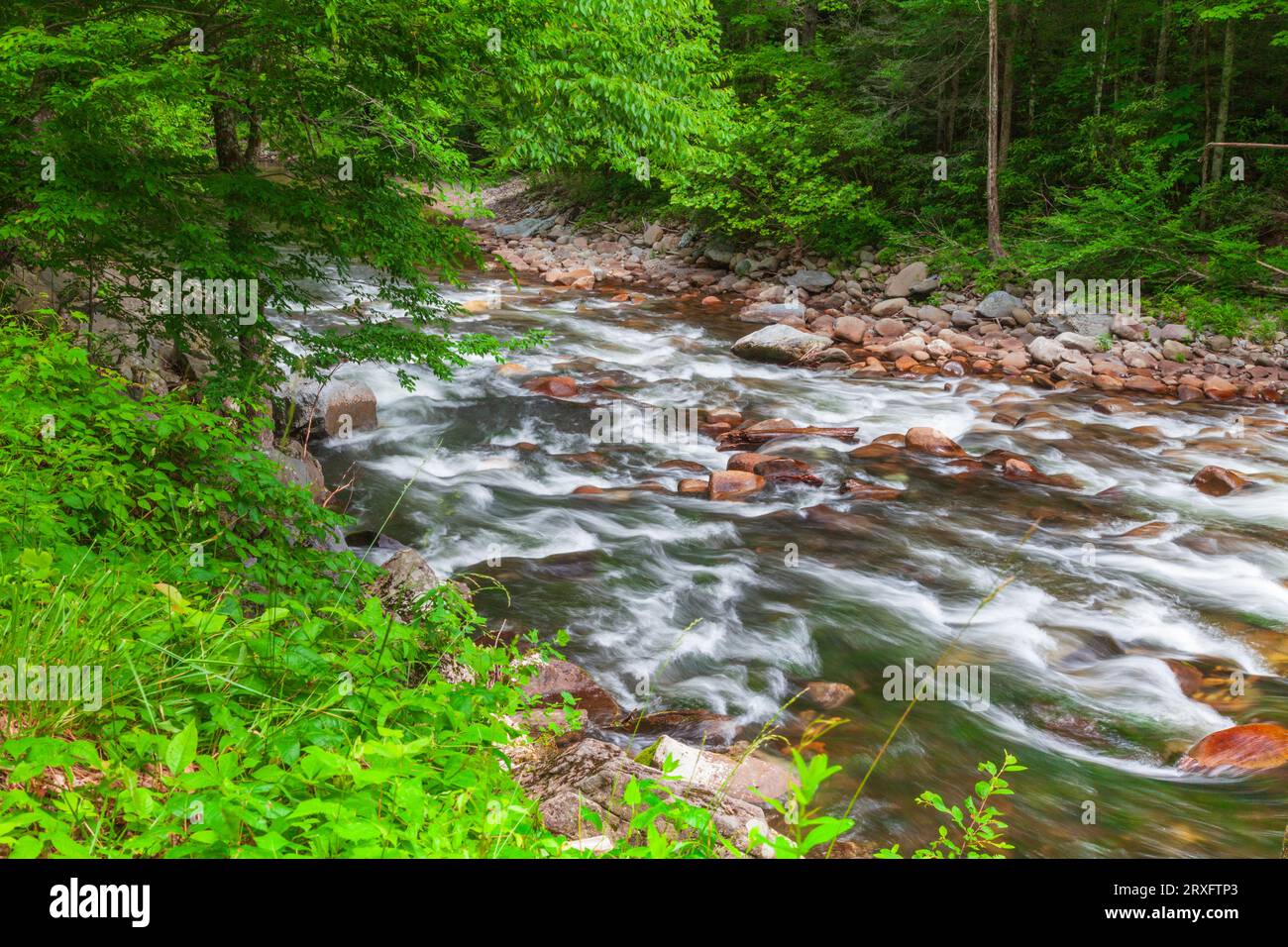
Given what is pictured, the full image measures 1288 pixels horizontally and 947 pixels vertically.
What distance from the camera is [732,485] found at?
9.48 m

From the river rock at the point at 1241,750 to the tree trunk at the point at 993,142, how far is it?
1452cm

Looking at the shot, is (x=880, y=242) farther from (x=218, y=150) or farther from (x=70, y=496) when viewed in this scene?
(x=70, y=496)

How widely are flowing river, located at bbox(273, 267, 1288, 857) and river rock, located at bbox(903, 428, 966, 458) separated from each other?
1.11 feet

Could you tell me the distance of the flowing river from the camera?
5184mm

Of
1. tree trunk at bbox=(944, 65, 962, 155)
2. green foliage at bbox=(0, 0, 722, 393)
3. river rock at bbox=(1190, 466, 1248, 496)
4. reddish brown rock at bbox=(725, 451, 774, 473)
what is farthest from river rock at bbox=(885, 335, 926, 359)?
green foliage at bbox=(0, 0, 722, 393)

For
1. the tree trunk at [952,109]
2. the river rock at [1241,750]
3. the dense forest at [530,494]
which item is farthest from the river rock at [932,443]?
the tree trunk at [952,109]

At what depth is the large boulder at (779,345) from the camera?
15156 mm

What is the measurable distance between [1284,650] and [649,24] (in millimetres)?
9157

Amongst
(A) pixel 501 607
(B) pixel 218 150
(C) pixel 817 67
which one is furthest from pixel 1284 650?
(C) pixel 817 67

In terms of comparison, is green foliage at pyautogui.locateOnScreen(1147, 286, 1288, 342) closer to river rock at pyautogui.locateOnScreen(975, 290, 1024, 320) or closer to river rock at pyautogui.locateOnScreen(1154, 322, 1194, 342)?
river rock at pyautogui.locateOnScreen(1154, 322, 1194, 342)

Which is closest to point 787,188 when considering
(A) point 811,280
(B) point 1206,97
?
(A) point 811,280

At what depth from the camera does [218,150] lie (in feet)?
20.8

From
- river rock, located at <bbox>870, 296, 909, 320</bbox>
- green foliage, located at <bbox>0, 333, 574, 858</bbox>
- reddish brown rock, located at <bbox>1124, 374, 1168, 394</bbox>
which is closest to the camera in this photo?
green foliage, located at <bbox>0, 333, 574, 858</bbox>

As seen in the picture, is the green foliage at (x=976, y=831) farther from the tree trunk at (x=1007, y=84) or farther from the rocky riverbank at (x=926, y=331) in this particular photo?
the tree trunk at (x=1007, y=84)
